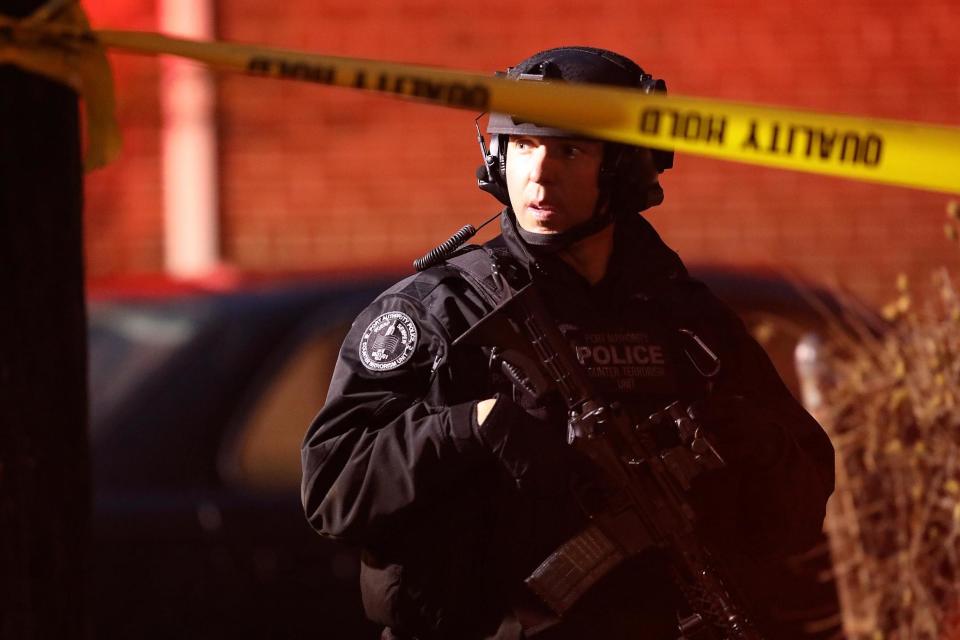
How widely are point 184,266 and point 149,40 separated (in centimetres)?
579

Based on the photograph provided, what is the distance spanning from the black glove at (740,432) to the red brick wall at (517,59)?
5.64m

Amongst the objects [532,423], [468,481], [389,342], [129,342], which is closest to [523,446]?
[532,423]

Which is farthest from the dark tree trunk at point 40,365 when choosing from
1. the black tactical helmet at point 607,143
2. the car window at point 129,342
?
the car window at point 129,342

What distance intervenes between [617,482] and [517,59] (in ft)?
19.3

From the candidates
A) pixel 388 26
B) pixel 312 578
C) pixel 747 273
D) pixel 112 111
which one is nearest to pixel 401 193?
pixel 388 26

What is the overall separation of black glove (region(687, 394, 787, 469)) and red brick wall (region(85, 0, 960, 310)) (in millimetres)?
5642

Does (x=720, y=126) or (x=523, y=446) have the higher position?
(x=720, y=126)

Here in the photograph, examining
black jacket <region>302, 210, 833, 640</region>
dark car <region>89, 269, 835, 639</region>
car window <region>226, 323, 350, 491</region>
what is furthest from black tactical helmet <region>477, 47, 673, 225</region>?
car window <region>226, 323, 350, 491</region>

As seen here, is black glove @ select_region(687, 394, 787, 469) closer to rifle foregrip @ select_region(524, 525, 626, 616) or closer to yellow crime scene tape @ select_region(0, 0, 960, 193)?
rifle foregrip @ select_region(524, 525, 626, 616)

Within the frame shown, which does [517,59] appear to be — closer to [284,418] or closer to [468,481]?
[284,418]

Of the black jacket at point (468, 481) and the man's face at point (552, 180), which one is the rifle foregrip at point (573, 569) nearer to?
the black jacket at point (468, 481)

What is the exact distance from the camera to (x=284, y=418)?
13.9 feet

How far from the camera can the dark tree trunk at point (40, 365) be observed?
271 cm

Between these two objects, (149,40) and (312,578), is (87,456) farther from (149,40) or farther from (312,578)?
(312,578)
